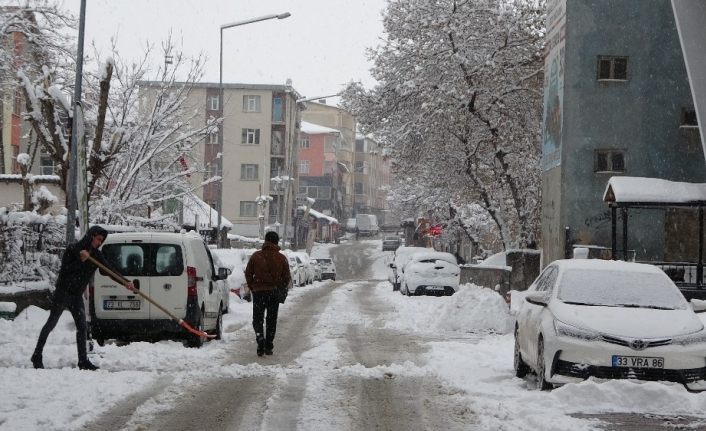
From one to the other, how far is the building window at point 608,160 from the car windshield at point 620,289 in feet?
66.9

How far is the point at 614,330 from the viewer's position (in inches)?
398

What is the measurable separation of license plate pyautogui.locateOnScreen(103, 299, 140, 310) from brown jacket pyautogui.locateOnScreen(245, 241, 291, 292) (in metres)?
1.68

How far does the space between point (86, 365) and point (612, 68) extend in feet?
76.6

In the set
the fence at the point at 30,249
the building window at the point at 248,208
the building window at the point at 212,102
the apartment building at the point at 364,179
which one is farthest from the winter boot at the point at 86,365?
the apartment building at the point at 364,179

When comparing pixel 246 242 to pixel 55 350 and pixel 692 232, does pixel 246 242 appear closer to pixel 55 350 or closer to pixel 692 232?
pixel 692 232

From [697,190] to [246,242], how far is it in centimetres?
4215

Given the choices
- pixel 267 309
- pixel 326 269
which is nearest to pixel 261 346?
pixel 267 309

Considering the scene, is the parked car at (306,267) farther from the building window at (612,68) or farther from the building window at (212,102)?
the building window at (212,102)

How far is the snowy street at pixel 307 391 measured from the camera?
333 inches

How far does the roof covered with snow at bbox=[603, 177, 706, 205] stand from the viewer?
25516mm

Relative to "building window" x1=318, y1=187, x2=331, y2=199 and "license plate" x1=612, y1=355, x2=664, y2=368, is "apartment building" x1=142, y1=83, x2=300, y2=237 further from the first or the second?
"license plate" x1=612, y1=355, x2=664, y2=368

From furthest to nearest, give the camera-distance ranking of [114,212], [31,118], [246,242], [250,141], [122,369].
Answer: [250,141]
[246,242]
[114,212]
[31,118]
[122,369]

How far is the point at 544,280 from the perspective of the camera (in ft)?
41.0

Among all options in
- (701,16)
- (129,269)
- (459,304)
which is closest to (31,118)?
(129,269)
